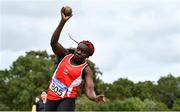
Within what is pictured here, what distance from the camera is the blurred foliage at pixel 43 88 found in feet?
262

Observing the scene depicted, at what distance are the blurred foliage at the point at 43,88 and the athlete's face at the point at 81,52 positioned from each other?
56571 mm

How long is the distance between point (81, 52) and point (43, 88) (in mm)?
73055

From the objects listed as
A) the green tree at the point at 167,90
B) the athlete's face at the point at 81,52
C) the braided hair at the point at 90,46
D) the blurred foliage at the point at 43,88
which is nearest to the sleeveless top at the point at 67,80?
the athlete's face at the point at 81,52

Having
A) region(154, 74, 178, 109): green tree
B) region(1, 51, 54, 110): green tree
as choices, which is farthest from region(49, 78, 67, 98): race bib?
region(154, 74, 178, 109): green tree

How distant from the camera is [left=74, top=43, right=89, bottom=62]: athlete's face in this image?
34.5ft

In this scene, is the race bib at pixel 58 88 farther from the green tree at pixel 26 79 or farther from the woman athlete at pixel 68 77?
the green tree at pixel 26 79

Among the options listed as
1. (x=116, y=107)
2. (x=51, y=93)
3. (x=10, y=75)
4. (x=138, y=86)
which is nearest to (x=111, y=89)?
(x=138, y=86)

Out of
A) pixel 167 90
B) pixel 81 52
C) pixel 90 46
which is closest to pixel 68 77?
pixel 81 52

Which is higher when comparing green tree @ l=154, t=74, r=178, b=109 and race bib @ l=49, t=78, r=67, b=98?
green tree @ l=154, t=74, r=178, b=109

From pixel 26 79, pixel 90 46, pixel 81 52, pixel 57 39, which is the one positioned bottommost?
pixel 81 52

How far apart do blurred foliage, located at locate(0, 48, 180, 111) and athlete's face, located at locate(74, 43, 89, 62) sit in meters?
56.6

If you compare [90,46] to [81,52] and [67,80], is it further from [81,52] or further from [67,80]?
[67,80]

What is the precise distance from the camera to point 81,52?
34.5 feet

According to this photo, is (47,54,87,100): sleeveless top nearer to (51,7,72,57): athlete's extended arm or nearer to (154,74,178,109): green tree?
(51,7,72,57): athlete's extended arm
